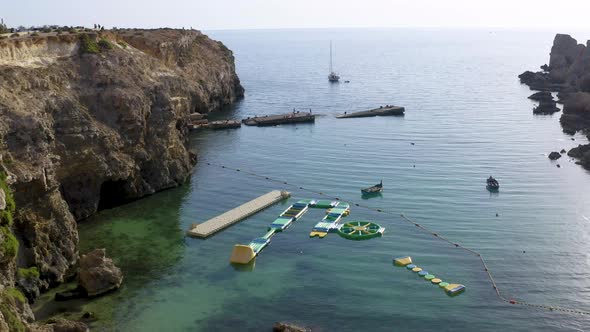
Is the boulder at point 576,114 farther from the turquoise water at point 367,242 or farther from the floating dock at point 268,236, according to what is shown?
the floating dock at point 268,236

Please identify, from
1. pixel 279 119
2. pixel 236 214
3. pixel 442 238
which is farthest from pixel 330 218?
pixel 279 119

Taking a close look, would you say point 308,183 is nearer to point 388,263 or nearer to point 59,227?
point 388,263

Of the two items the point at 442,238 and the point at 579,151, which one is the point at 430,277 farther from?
the point at 579,151

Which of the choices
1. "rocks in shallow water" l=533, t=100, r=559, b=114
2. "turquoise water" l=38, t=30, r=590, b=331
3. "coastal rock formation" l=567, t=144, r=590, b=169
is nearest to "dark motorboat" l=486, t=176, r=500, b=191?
"turquoise water" l=38, t=30, r=590, b=331

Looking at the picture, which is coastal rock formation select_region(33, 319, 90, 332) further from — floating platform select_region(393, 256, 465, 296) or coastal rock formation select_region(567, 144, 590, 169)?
coastal rock formation select_region(567, 144, 590, 169)

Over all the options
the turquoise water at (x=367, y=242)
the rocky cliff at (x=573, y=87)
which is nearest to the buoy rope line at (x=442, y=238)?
the turquoise water at (x=367, y=242)

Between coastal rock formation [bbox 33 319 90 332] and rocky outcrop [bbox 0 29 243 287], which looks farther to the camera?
rocky outcrop [bbox 0 29 243 287]

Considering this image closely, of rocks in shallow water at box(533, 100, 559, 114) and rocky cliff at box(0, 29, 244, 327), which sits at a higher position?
A: rocky cliff at box(0, 29, 244, 327)
